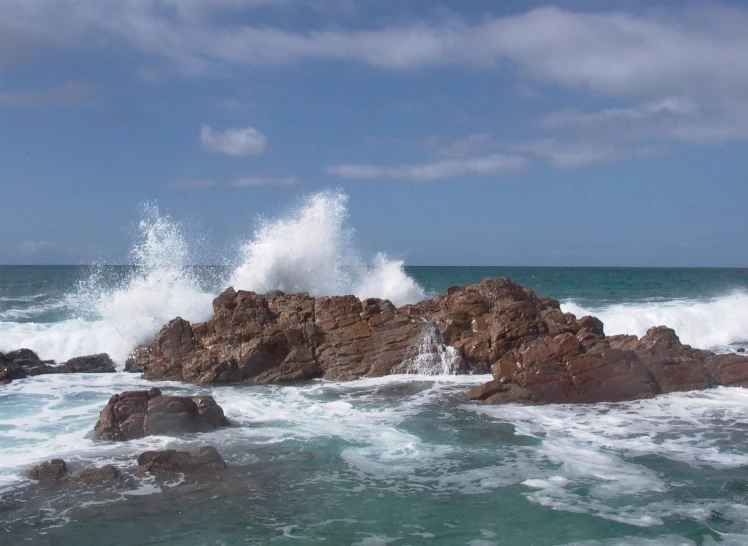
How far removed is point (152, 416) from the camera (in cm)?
1222

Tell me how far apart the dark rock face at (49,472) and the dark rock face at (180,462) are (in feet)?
3.38

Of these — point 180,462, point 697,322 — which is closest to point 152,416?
point 180,462

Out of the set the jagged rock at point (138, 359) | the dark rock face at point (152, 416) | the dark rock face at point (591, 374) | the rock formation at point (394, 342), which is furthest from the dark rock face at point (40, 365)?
the dark rock face at point (591, 374)

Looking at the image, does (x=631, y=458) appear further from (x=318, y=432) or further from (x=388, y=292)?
(x=388, y=292)

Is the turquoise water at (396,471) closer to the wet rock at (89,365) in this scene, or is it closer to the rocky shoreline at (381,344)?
the rocky shoreline at (381,344)

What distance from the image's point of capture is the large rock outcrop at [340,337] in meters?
18.3

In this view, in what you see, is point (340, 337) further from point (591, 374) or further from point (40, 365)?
point (40, 365)

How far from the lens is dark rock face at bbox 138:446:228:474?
9984 mm

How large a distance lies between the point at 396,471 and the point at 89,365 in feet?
42.0

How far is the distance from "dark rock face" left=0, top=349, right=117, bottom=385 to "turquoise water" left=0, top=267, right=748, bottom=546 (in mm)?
923

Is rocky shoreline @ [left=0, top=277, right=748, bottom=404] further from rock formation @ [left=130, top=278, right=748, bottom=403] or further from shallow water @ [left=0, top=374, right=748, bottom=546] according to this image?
shallow water @ [left=0, top=374, right=748, bottom=546]

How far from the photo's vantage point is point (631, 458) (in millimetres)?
10820

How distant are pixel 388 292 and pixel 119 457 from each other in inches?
788

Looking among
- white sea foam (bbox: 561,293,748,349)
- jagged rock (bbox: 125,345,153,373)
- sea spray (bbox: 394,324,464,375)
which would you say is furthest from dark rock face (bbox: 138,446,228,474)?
white sea foam (bbox: 561,293,748,349)
